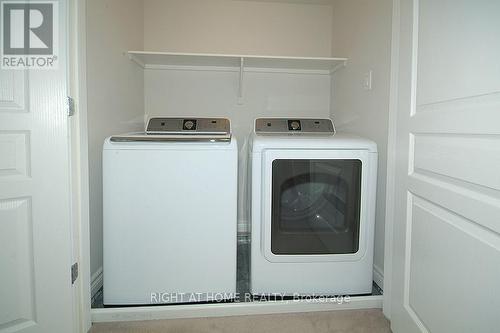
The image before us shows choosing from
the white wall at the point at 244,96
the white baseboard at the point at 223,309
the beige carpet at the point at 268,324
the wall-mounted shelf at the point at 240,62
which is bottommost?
the beige carpet at the point at 268,324

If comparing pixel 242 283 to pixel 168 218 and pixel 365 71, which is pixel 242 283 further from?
pixel 365 71

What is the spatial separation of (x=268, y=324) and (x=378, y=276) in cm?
77

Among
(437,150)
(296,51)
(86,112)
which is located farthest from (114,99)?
(437,150)

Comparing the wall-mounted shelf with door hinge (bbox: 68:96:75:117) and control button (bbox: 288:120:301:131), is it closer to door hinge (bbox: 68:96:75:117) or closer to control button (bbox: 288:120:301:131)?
control button (bbox: 288:120:301:131)

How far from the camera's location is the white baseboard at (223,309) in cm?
152

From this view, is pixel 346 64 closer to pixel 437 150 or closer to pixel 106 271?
pixel 437 150

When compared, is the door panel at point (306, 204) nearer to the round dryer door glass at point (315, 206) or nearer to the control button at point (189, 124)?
the round dryer door glass at point (315, 206)

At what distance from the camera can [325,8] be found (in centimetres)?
264

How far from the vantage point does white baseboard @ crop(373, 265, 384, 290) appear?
69.2 inches

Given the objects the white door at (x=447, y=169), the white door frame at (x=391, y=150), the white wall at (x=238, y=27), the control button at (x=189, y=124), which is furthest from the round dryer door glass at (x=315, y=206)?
the white wall at (x=238, y=27)

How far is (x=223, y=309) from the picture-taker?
157cm

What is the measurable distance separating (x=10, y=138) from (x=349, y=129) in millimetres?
2071

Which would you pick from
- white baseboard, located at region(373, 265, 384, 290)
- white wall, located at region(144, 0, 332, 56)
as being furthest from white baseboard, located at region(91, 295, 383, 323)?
white wall, located at region(144, 0, 332, 56)

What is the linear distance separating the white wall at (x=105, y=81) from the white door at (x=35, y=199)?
0.32 metres
